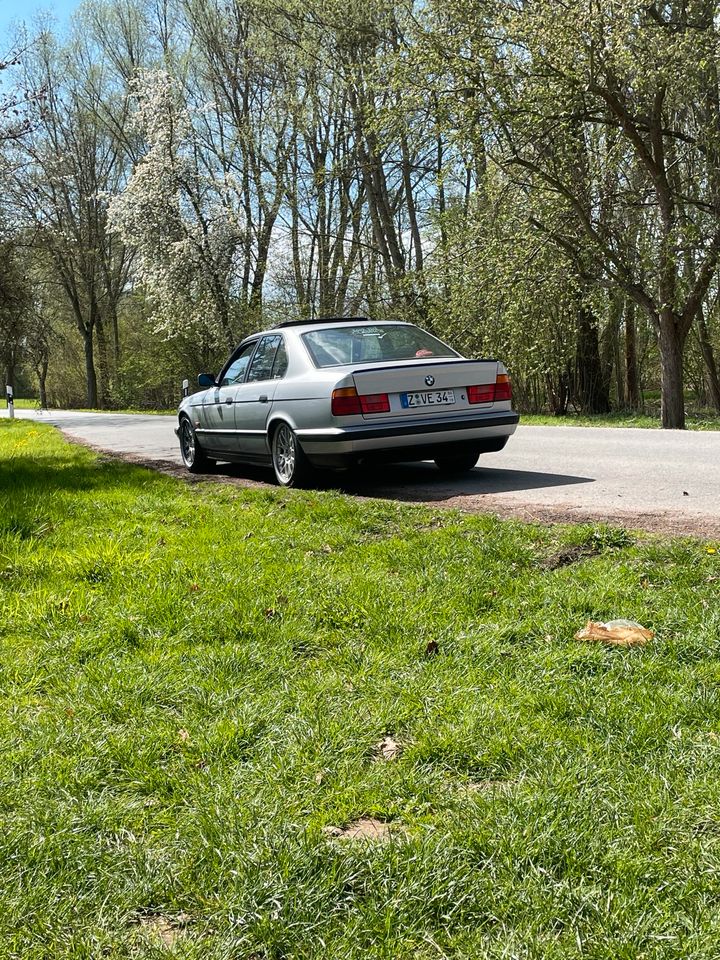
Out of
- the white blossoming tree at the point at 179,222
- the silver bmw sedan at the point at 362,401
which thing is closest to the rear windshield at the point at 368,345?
the silver bmw sedan at the point at 362,401

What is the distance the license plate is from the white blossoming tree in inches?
993

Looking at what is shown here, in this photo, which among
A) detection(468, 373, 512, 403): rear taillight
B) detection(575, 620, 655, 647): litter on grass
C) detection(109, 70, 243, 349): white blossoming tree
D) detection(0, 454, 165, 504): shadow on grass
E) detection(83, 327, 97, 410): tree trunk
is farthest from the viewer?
detection(83, 327, 97, 410): tree trunk

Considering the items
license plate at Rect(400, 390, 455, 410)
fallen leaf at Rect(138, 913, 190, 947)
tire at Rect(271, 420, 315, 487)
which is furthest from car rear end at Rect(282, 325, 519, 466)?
fallen leaf at Rect(138, 913, 190, 947)

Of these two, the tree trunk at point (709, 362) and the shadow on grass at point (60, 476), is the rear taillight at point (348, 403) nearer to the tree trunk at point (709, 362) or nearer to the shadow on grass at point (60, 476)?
the shadow on grass at point (60, 476)

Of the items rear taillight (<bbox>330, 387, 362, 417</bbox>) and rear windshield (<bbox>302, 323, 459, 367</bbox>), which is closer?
rear taillight (<bbox>330, 387, 362, 417</bbox>)

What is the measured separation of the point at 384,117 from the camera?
1709 centimetres

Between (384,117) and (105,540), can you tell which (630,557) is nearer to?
(105,540)

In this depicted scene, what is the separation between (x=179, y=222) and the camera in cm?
3334

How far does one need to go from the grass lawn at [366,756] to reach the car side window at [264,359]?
457cm

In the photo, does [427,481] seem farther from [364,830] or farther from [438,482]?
[364,830]

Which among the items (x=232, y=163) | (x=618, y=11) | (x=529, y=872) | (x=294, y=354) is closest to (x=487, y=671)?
(x=529, y=872)

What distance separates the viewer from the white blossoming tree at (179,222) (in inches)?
1300

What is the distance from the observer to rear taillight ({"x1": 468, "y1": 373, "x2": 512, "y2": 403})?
8.61 m

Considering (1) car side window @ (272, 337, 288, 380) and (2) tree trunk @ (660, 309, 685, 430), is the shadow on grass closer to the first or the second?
(1) car side window @ (272, 337, 288, 380)
